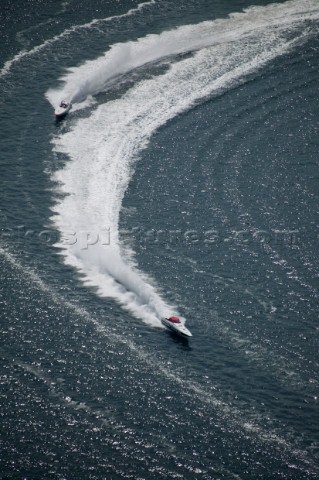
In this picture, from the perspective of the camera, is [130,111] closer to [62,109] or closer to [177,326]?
[62,109]

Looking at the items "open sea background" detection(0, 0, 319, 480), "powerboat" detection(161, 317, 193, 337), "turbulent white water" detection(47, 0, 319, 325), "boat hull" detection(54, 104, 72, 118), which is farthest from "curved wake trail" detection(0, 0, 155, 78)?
"powerboat" detection(161, 317, 193, 337)

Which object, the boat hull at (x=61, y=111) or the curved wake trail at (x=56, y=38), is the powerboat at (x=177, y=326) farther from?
the curved wake trail at (x=56, y=38)

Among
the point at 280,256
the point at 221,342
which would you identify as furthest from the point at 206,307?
the point at 280,256

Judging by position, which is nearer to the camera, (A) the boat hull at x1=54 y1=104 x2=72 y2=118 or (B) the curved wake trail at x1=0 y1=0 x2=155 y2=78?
(A) the boat hull at x1=54 y1=104 x2=72 y2=118

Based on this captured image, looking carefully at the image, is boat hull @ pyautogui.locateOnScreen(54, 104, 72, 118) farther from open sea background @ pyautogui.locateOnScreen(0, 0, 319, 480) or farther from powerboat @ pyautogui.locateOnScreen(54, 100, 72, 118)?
open sea background @ pyautogui.locateOnScreen(0, 0, 319, 480)

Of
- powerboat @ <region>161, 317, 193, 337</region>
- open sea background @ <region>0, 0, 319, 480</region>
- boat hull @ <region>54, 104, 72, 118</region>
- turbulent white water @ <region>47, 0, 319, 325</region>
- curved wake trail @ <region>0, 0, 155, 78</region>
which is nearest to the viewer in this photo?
open sea background @ <region>0, 0, 319, 480</region>
